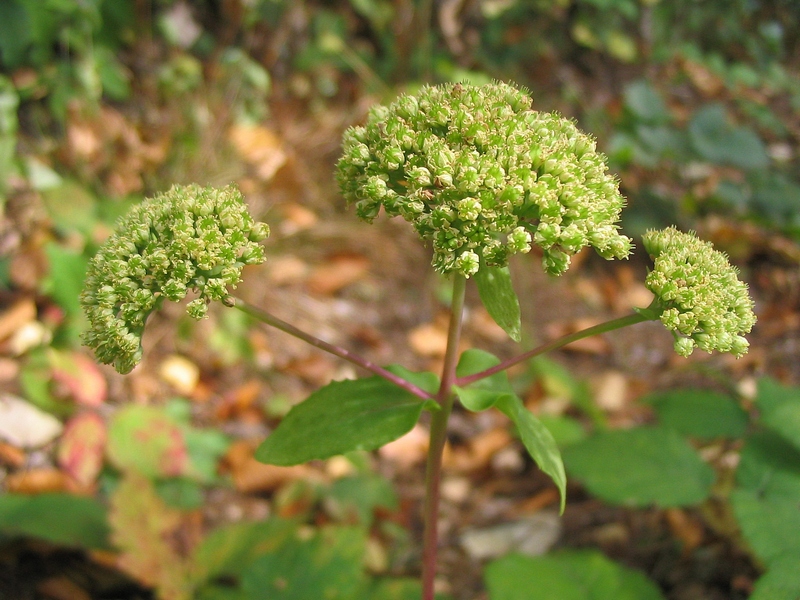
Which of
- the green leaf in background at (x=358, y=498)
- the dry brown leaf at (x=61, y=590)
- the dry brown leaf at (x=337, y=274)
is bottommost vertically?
the dry brown leaf at (x=61, y=590)

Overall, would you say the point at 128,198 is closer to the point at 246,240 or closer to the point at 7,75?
Result: the point at 7,75

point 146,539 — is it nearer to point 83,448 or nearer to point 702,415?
point 83,448

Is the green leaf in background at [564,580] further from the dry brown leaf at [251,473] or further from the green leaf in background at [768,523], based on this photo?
the dry brown leaf at [251,473]

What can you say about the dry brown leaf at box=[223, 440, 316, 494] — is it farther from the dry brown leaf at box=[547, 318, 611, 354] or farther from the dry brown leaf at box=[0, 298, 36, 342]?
the dry brown leaf at box=[547, 318, 611, 354]

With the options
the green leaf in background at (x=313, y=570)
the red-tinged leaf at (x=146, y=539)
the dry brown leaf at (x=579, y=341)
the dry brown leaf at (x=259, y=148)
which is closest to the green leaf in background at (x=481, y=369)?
the green leaf in background at (x=313, y=570)

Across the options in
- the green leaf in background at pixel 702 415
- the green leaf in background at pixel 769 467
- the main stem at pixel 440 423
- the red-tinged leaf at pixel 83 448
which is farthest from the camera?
the red-tinged leaf at pixel 83 448

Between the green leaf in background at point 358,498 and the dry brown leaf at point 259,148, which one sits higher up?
the dry brown leaf at point 259,148
